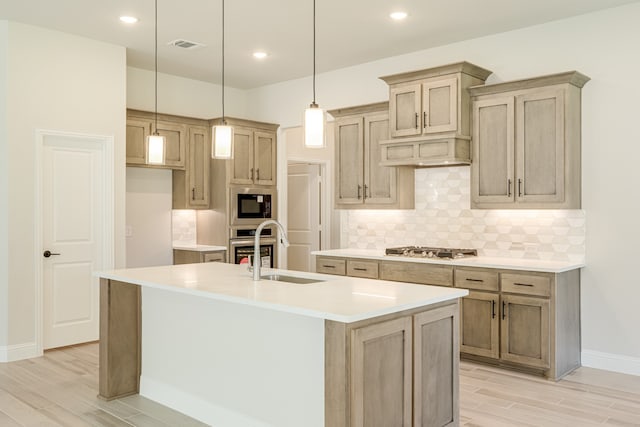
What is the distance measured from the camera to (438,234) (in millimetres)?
5672

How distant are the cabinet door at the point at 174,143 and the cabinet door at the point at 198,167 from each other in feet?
0.32

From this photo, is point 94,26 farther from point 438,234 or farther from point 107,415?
point 438,234

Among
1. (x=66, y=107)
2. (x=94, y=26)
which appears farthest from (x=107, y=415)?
(x=94, y=26)

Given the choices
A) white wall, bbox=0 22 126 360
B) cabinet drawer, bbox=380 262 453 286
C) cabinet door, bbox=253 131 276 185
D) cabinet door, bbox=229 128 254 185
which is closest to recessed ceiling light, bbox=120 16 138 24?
white wall, bbox=0 22 126 360

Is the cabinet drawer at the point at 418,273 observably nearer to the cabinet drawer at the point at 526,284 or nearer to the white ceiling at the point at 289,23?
the cabinet drawer at the point at 526,284

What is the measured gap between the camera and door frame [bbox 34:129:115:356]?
16.8 feet

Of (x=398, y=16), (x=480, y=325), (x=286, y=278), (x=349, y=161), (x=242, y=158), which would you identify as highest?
(x=398, y=16)

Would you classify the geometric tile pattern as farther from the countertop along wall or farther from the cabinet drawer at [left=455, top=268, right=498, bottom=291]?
the countertop along wall

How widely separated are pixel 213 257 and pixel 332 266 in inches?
59.3

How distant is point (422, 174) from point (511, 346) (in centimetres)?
199

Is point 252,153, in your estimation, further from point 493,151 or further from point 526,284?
point 526,284

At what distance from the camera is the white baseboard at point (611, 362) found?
4500 mm

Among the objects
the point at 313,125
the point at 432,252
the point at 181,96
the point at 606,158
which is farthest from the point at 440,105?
the point at 181,96

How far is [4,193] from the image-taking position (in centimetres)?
494
